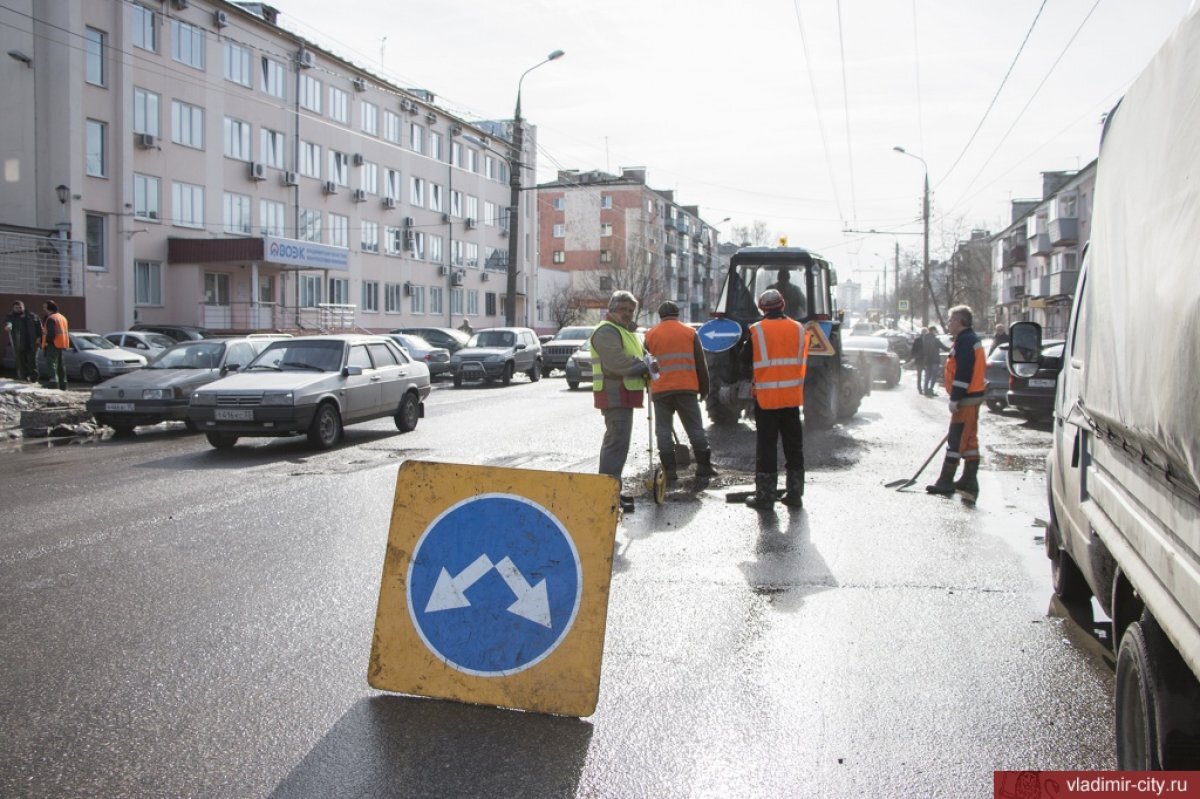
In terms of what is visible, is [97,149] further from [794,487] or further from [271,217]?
[794,487]

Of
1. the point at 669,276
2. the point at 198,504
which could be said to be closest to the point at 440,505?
the point at 198,504

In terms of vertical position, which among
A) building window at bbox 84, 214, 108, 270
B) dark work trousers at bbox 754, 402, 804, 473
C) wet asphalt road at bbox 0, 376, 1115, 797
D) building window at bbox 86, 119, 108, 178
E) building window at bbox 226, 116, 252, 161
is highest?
building window at bbox 226, 116, 252, 161

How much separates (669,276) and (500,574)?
95910mm

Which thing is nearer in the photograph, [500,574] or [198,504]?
[500,574]

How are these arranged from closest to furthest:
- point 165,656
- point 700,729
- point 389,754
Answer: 1. point 389,754
2. point 700,729
3. point 165,656

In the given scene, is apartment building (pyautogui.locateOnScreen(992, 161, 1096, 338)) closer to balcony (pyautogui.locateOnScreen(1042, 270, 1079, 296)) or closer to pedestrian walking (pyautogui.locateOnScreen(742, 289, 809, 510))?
balcony (pyautogui.locateOnScreen(1042, 270, 1079, 296))

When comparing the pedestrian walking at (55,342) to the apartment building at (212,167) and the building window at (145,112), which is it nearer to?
the apartment building at (212,167)

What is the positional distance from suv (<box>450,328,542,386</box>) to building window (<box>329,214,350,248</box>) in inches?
755

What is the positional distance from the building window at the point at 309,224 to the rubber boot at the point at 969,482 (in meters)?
38.0

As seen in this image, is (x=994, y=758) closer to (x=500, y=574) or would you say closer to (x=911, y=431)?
(x=500, y=574)

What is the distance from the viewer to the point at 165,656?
492 centimetres

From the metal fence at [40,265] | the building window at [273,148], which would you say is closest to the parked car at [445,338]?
the metal fence at [40,265]

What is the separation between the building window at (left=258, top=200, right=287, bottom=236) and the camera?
41250 mm

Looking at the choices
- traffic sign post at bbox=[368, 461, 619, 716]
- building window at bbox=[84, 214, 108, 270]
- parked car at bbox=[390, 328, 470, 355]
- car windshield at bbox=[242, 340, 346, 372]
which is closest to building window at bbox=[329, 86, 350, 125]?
building window at bbox=[84, 214, 108, 270]
